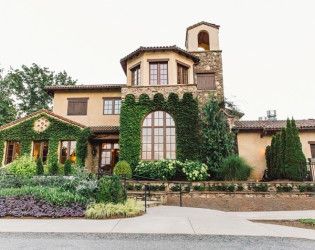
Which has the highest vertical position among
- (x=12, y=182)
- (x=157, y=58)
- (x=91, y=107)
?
(x=157, y=58)

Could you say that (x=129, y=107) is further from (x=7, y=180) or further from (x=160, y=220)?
(x=160, y=220)

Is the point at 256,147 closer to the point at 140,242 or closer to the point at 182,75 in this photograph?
the point at 182,75

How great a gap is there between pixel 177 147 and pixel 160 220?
10.1 meters

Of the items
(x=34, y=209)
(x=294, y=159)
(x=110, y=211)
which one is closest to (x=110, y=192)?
(x=110, y=211)

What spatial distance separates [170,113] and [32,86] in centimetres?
3023

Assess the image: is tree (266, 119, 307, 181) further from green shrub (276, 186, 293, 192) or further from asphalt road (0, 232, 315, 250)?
asphalt road (0, 232, 315, 250)

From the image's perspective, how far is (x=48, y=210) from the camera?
9.42 metres

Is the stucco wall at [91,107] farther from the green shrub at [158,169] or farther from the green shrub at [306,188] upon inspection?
the green shrub at [306,188]

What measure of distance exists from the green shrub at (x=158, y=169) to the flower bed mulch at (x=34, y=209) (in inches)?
292

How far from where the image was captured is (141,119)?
1919cm

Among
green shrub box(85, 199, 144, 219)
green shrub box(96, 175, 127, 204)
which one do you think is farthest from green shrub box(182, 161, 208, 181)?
green shrub box(85, 199, 144, 219)

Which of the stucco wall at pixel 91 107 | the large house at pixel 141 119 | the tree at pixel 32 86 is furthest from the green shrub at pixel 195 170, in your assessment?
the tree at pixel 32 86

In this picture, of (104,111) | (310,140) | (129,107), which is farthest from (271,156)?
(104,111)

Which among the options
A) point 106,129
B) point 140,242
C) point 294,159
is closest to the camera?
point 140,242
